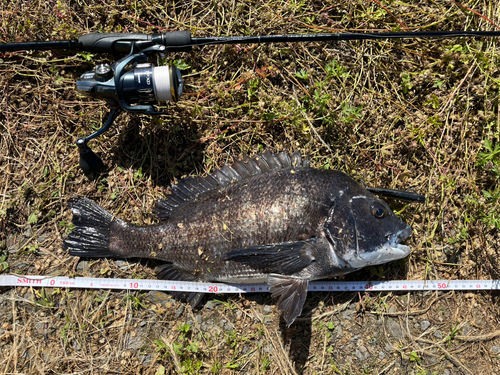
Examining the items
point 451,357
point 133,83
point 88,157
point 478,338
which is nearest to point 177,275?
point 88,157

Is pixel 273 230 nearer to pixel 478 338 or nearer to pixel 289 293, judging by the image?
pixel 289 293

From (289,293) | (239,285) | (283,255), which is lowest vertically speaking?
(239,285)

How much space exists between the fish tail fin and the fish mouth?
83.3 inches

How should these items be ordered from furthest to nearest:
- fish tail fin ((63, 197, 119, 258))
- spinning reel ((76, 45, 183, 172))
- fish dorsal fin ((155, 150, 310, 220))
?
fish tail fin ((63, 197, 119, 258)) → fish dorsal fin ((155, 150, 310, 220)) → spinning reel ((76, 45, 183, 172))

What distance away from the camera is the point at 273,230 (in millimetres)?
2850

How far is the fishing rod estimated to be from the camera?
2791 millimetres

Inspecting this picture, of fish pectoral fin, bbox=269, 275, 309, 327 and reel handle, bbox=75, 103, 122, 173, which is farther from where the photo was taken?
reel handle, bbox=75, 103, 122, 173

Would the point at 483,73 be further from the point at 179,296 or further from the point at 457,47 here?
the point at 179,296

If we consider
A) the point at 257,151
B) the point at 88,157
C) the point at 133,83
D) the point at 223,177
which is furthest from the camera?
the point at 257,151

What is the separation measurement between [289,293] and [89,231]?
190 centimetres

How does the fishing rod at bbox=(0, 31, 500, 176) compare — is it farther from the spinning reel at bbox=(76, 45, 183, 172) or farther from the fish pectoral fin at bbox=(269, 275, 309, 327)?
the fish pectoral fin at bbox=(269, 275, 309, 327)

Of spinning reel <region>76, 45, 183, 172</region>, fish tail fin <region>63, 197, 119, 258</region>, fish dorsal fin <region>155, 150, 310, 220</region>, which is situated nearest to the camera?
spinning reel <region>76, 45, 183, 172</region>

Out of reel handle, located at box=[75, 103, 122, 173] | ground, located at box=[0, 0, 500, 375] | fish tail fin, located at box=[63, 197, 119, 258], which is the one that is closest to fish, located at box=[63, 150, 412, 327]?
fish tail fin, located at box=[63, 197, 119, 258]

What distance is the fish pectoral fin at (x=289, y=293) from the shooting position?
9.38 feet
